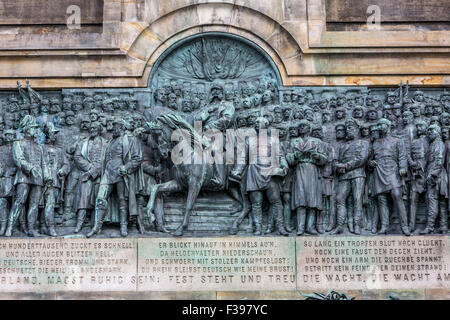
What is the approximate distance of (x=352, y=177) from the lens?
18.3 meters

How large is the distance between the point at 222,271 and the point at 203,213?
1.40 meters

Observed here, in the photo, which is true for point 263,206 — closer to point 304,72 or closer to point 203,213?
point 203,213

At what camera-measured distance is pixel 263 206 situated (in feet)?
60.7

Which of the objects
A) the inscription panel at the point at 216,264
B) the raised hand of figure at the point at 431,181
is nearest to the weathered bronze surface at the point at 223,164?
the raised hand of figure at the point at 431,181

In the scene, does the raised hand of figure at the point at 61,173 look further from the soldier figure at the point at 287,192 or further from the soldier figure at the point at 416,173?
the soldier figure at the point at 416,173

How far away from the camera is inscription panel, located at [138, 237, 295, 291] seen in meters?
17.6

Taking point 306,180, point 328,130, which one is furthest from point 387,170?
point 306,180

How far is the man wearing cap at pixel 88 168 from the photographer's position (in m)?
18.3

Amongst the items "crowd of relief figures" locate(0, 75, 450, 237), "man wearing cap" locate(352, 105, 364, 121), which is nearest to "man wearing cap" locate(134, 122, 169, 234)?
"crowd of relief figures" locate(0, 75, 450, 237)

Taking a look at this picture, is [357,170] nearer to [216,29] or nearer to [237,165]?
[237,165]

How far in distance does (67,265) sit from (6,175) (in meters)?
2.32

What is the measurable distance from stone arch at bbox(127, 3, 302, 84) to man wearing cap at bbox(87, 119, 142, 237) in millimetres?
2035

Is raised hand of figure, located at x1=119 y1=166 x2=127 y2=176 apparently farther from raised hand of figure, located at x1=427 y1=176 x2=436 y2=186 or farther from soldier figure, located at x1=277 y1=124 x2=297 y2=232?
raised hand of figure, located at x1=427 y1=176 x2=436 y2=186

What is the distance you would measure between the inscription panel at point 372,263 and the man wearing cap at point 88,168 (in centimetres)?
430
